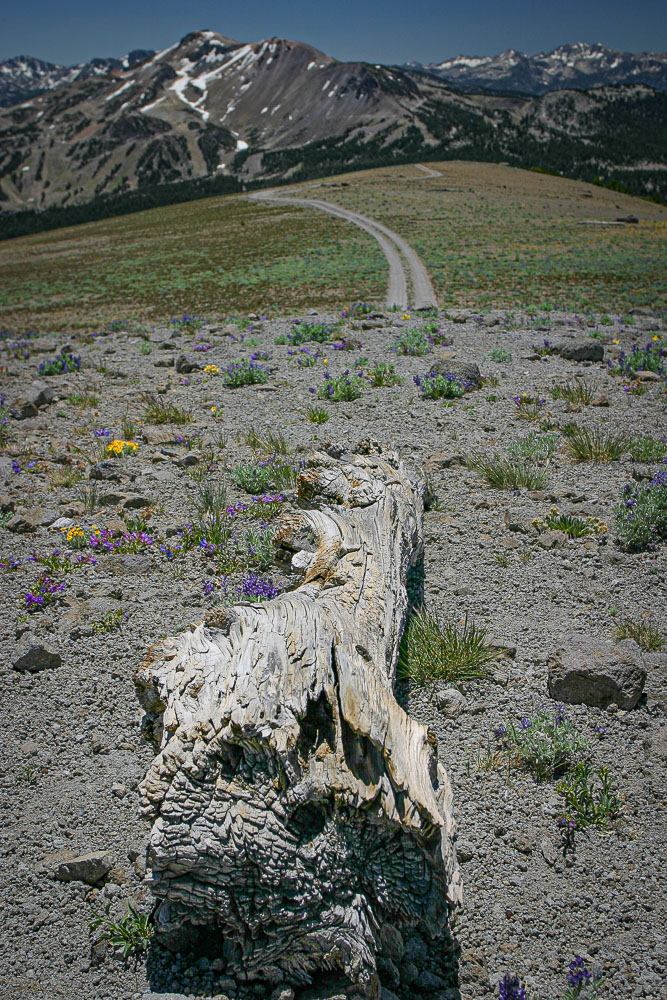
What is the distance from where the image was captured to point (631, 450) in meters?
7.87

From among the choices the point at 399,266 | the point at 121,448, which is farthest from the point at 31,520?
the point at 399,266

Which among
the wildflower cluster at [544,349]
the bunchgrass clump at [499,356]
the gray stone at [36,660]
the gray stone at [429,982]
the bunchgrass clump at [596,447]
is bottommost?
the gray stone at [429,982]

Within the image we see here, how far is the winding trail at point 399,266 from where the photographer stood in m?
22.2

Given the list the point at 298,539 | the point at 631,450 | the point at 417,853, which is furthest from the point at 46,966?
the point at 631,450

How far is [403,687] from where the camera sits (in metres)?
4.66

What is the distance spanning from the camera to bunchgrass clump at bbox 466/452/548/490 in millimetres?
7238

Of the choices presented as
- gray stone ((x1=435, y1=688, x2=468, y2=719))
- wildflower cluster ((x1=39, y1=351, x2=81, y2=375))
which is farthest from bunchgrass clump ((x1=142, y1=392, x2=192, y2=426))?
gray stone ((x1=435, y1=688, x2=468, y2=719))

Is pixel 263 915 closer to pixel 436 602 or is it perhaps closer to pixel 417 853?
pixel 417 853

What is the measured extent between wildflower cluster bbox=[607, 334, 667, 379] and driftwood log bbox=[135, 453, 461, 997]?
32.4 feet

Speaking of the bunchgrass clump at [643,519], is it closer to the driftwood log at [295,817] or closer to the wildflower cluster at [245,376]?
the driftwood log at [295,817]

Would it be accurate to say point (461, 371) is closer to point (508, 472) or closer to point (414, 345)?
point (414, 345)

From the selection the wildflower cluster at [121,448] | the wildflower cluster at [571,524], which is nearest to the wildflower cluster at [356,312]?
the wildflower cluster at [121,448]

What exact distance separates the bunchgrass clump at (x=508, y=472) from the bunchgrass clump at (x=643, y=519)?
1031 millimetres

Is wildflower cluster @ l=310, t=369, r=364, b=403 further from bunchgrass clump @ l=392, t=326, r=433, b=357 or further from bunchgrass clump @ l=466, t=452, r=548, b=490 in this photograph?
bunchgrass clump @ l=466, t=452, r=548, b=490
